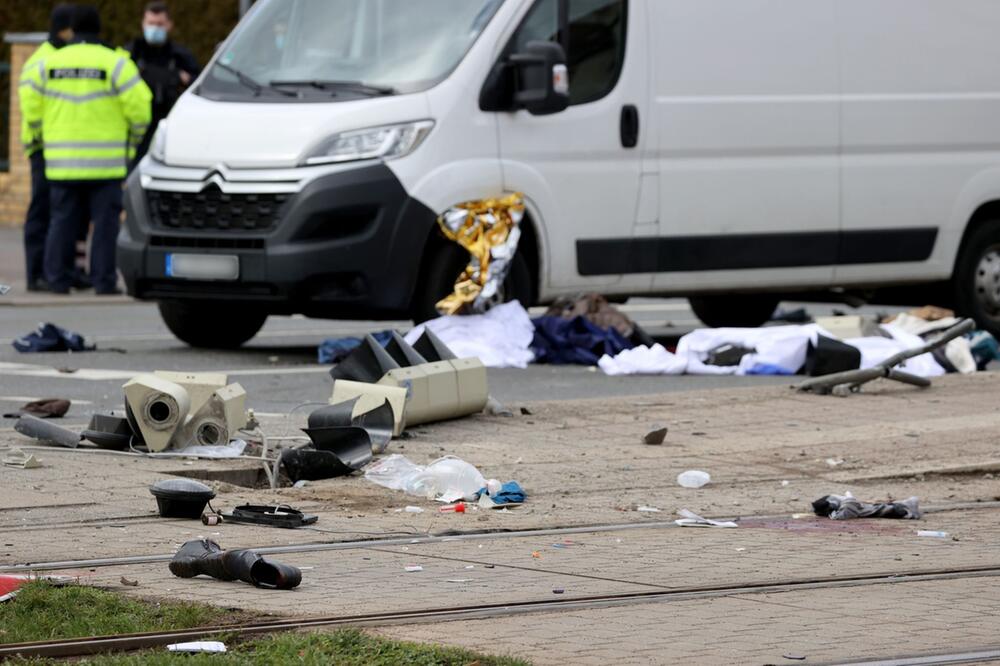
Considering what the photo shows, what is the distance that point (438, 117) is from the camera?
38.5 ft

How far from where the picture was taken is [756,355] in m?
11.7

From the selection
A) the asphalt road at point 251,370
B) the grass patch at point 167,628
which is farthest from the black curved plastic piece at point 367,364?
the grass patch at point 167,628

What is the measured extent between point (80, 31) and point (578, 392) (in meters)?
6.90

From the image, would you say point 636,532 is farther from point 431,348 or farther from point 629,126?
point 629,126

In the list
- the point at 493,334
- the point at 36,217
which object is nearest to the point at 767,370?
the point at 493,334

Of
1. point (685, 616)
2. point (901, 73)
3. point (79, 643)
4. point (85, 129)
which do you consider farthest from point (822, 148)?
point (79, 643)

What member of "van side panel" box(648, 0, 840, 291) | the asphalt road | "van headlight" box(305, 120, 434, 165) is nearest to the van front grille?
"van headlight" box(305, 120, 434, 165)

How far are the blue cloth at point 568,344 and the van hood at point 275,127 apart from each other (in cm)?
139

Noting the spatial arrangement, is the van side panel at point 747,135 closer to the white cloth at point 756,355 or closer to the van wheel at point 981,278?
the white cloth at point 756,355

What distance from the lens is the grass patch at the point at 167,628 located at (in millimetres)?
4785

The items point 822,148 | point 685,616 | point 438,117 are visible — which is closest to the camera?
point 685,616

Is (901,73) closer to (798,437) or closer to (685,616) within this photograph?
(798,437)

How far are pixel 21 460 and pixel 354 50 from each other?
16.1 ft

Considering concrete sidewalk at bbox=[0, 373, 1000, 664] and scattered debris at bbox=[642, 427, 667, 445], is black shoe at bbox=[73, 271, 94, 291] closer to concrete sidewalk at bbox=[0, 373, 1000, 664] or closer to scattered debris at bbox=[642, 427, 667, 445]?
concrete sidewalk at bbox=[0, 373, 1000, 664]
